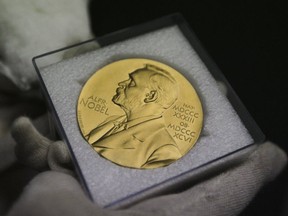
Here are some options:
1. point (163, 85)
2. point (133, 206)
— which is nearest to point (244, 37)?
point (163, 85)

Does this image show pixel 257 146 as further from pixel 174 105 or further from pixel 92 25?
pixel 92 25

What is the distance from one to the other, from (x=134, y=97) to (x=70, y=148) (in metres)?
0.10

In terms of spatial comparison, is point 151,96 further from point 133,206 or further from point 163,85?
point 133,206

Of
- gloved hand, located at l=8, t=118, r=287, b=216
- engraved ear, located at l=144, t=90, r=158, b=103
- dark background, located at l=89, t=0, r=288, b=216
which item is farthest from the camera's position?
dark background, located at l=89, t=0, r=288, b=216

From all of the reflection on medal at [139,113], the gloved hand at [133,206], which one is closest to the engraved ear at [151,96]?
the reflection on medal at [139,113]

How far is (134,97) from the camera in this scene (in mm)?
539

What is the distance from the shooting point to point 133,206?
47 centimetres

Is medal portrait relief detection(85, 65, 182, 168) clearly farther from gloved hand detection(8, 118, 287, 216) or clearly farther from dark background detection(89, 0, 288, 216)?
dark background detection(89, 0, 288, 216)

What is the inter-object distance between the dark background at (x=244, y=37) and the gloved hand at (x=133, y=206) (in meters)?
0.13

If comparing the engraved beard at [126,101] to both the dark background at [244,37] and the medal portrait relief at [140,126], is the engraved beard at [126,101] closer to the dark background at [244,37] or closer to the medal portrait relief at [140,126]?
the medal portrait relief at [140,126]

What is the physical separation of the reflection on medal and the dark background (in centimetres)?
15

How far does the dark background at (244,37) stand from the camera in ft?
2.19

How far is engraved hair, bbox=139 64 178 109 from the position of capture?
0.54m

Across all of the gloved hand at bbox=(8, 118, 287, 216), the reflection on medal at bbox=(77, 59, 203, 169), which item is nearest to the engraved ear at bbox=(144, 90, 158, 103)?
the reflection on medal at bbox=(77, 59, 203, 169)
